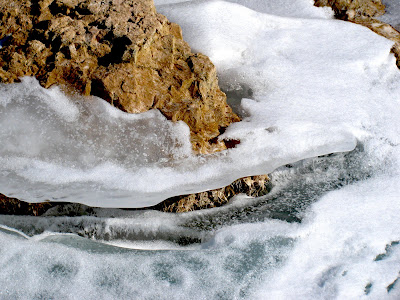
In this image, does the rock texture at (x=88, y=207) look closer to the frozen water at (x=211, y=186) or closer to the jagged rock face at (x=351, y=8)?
the frozen water at (x=211, y=186)

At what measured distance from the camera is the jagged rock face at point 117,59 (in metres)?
1.67

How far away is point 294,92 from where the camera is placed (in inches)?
77.3

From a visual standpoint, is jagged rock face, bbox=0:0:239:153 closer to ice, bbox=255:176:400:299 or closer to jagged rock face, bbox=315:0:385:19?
ice, bbox=255:176:400:299

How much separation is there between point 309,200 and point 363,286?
42cm

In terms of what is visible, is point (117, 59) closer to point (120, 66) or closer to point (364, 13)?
point (120, 66)

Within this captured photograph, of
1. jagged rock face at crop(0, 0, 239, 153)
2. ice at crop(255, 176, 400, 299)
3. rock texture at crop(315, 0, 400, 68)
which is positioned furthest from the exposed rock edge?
rock texture at crop(315, 0, 400, 68)

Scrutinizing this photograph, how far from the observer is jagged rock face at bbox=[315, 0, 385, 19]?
8.95 ft

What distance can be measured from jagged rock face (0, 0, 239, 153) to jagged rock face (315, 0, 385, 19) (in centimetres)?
133

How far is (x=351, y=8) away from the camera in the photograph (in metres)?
2.75

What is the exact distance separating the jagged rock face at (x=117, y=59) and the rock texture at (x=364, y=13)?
1.29 m

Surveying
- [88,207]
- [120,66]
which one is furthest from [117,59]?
[88,207]

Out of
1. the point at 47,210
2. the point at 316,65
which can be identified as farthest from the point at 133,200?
the point at 316,65

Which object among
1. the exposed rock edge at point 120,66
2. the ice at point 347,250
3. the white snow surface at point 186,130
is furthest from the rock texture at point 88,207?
the ice at point 347,250

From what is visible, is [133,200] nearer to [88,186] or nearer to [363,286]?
[88,186]
